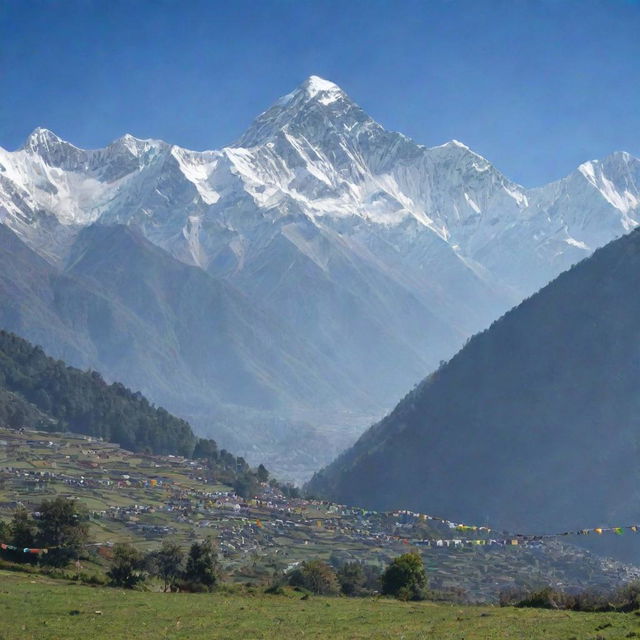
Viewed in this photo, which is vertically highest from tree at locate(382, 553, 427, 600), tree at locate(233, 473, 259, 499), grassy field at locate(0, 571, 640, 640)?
tree at locate(233, 473, 259, 499)

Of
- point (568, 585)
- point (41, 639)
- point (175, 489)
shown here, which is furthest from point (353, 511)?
point (41, 639)

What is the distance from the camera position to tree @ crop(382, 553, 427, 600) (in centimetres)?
8650

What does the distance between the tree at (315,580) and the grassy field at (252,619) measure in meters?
23.2

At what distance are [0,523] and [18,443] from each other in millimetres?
93579

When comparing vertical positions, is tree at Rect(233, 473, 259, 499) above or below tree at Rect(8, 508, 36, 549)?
above

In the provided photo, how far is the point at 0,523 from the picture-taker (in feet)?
332

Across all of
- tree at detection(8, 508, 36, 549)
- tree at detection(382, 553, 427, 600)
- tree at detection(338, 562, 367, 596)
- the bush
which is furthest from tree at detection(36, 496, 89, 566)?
tree at detection(382, 553, 427, 600)

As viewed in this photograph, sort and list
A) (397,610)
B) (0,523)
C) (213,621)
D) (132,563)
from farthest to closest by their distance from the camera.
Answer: (0,523) < (132,563) < (397,610) < (213,621)

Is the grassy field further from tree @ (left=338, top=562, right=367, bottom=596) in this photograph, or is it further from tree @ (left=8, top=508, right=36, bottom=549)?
tree @ (left=338, top=562, right=367, bottom=596)

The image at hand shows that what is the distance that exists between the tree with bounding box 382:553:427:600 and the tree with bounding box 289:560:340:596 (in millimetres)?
6240

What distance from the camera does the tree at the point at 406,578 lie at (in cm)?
8650

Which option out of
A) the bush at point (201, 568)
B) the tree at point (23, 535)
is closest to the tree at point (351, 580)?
the bush at point (201, 568)

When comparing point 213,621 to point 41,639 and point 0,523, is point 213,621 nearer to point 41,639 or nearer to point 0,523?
point 41,639

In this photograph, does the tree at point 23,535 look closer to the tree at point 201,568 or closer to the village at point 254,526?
the tree at point 201,568
